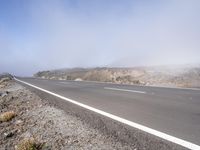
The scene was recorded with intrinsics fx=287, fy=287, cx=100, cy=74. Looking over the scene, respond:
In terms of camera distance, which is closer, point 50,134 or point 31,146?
point 31,146

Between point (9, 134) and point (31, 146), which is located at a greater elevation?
point (31, 146)

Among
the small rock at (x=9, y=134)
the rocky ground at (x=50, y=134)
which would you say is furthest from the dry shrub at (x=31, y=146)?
the small rock at (x=9, y=134)

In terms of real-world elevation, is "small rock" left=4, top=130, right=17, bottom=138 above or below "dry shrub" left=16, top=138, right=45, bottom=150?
below

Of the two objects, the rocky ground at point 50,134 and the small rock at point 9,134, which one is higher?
the rocky ground at point 50,134

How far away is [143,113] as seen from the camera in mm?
8953

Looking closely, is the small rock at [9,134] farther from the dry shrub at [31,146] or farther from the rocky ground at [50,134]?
the dry shrub at [31,146]

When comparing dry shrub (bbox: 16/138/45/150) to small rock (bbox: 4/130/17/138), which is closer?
dry shrub (bbox: 16/138/45/150)

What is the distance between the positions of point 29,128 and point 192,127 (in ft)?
14.6

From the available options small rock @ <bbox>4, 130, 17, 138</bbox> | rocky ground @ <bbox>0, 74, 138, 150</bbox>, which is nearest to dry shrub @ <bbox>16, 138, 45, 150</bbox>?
rocky ground @ <bbox>0, 74, 138, 150</bbox>

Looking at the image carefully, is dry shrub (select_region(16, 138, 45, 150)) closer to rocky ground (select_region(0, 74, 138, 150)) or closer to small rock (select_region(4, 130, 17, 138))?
rocky ground (select_region(0, 74, 138, 150))

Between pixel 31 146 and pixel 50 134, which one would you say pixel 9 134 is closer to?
pixel 50 134

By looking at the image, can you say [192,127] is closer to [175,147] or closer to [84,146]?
[175,147]

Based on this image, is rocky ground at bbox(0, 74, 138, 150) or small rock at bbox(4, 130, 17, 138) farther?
small rock at bbox(4, 130, 17, 138)

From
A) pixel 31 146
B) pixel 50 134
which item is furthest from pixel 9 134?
pixel 31 146
